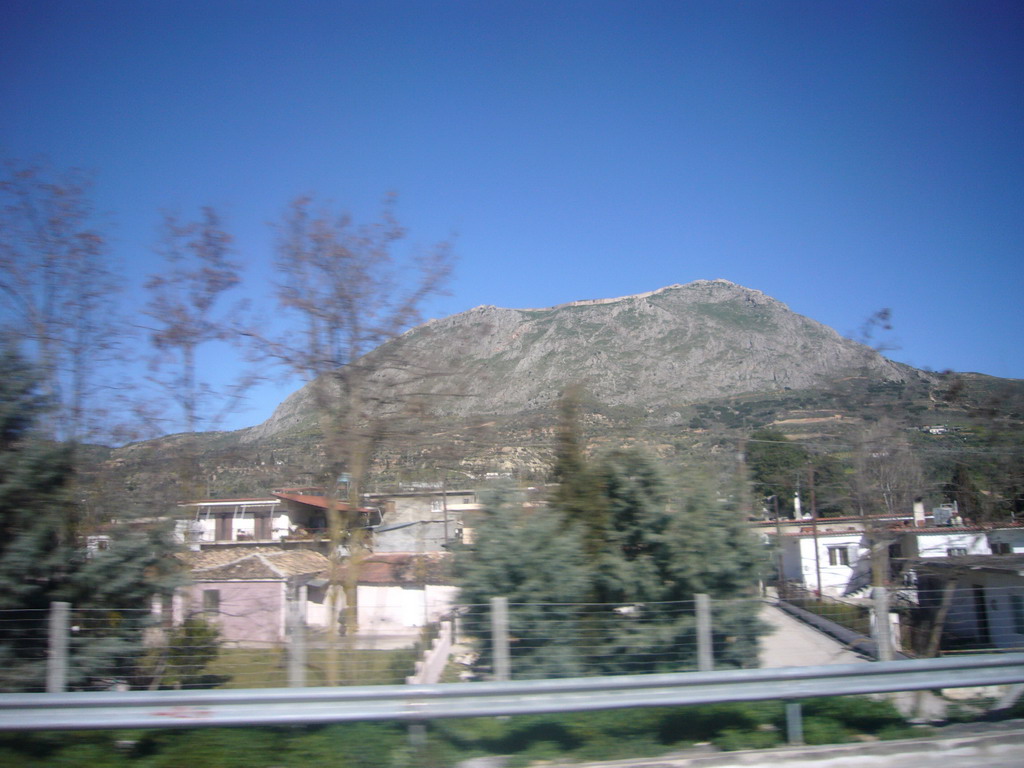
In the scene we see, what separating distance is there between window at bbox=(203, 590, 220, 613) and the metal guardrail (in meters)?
2.86

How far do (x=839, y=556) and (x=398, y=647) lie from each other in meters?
13.3

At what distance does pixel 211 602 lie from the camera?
8328 mm

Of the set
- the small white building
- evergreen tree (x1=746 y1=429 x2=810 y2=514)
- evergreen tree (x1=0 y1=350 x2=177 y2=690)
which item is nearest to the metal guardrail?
evergreen tree (x1=0 y1=350 x2=177 y2=690)

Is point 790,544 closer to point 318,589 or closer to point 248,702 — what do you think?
point 318,589

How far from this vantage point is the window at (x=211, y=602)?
827 cm

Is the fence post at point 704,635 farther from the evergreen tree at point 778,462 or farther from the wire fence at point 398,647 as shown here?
the evergreen tree at point 778,462

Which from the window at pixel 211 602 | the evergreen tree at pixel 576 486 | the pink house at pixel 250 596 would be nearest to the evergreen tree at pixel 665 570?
the evergreen tree at pixel 576 486

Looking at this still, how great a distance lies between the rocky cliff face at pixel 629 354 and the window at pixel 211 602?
112 inches

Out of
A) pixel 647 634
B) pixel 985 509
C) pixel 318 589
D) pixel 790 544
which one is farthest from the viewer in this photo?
pixel 790 544

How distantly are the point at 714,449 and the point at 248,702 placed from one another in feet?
32.0

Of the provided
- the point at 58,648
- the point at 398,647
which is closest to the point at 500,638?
the point at 398,647

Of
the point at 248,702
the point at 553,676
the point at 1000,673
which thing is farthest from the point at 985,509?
the point at 248,702

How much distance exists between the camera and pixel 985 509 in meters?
14.7

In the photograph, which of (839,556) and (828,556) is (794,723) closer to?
→ (839,556)
